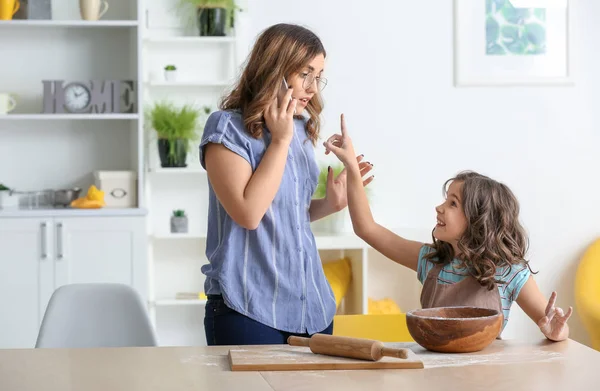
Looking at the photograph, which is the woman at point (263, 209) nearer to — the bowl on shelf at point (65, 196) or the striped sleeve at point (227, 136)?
the striped sleeve at point (227, 136)

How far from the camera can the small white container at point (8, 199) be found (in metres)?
4.11

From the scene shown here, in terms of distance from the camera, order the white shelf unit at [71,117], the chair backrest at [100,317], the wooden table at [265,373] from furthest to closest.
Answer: the white shelf unit at [71,117], the chair backrest at [100,317], the wooden table at [265,373]

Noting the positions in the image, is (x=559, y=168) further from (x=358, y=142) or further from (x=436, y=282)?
(x=436, y=282)

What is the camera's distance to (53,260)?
13.0ft

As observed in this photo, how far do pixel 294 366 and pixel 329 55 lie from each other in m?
2.90

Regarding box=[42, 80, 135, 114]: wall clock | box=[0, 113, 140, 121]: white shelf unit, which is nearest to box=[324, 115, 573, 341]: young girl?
box=[0, 113, 140, 121]: white shelf unit

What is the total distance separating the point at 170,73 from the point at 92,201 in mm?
681

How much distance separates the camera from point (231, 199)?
196 cm

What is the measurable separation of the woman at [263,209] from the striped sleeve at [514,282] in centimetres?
41

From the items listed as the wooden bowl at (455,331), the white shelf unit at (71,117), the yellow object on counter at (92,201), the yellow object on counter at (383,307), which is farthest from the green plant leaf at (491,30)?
the wooden bowl at (455,331)

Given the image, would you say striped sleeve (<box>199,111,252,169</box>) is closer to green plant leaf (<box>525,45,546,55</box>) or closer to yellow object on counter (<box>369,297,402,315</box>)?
yellow object on counter (<box>369,297,402,315</box>)

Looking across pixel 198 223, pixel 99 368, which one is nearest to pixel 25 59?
pixel 198 223

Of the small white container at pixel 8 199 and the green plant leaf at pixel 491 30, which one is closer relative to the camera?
the small white container at pixel 8 199

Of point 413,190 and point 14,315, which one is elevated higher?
point 413,190
